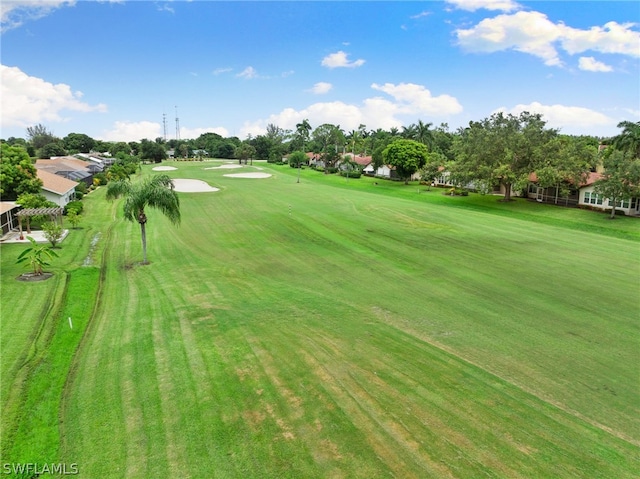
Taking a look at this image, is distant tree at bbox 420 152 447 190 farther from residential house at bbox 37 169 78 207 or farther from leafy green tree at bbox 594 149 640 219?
residential house at bbox 37 169 78 207

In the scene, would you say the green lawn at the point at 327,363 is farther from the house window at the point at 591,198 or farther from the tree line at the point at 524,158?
the house window at the point at 591,198

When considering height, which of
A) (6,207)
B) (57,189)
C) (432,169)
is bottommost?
(6,207)

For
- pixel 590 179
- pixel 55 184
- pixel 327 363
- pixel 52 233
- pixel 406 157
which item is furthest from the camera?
pixel 406 157

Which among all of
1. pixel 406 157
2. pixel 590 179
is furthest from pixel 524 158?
pixel 406 157

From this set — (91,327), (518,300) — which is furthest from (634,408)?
(91,327)

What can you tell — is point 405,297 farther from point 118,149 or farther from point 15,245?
point 118,149

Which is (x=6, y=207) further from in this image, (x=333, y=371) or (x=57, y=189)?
(x=333, y=371)

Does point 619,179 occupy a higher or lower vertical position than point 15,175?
higher
